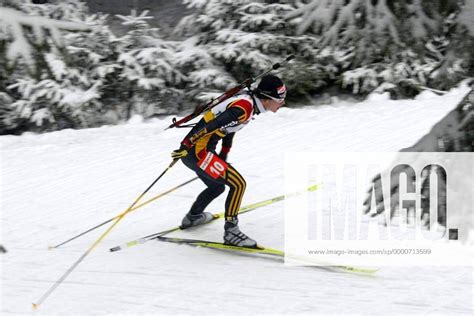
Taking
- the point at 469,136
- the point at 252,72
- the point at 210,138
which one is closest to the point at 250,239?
the point at 210,138

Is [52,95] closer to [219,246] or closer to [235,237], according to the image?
[219,246]

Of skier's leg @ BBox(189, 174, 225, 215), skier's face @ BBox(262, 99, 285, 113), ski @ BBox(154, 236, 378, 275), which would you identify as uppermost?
skier's face @ BBox(262, 99, 285, 113)

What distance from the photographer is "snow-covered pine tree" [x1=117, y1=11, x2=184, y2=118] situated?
508 inches

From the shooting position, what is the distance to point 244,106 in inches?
235

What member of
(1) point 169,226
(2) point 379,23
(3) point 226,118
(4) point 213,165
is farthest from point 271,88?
(1) point 169,226

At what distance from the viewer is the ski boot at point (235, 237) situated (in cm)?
640

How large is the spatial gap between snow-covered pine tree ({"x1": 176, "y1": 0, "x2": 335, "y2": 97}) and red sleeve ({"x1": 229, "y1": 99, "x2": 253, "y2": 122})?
22.9ft

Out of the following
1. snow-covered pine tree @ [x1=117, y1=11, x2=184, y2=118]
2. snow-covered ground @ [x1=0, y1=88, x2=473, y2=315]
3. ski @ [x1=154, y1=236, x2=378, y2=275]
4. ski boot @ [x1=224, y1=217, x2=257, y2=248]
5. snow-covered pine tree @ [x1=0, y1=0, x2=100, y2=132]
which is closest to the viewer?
snow-covered ground @ [x1=0, y1=88, x2=473, y2=315]

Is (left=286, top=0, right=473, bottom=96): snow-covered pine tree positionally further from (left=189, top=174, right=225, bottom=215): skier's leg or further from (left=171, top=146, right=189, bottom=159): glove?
(left=189, top=174, right=225, bottom=215): skier's leg

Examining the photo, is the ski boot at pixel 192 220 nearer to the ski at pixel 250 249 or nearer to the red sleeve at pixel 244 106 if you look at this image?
the ski at pixel 250 249

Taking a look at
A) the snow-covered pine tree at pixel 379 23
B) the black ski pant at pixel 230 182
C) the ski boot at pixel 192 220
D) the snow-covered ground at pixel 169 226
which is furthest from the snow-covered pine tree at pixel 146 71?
the snow-covered pine tree at pixel 379 23

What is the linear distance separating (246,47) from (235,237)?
7181 millimetres

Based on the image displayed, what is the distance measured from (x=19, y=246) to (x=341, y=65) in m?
8.38

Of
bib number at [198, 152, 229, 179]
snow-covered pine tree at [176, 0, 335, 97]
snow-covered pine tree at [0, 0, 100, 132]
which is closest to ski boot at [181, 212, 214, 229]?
bib number at [198, 152, 229, 179]
